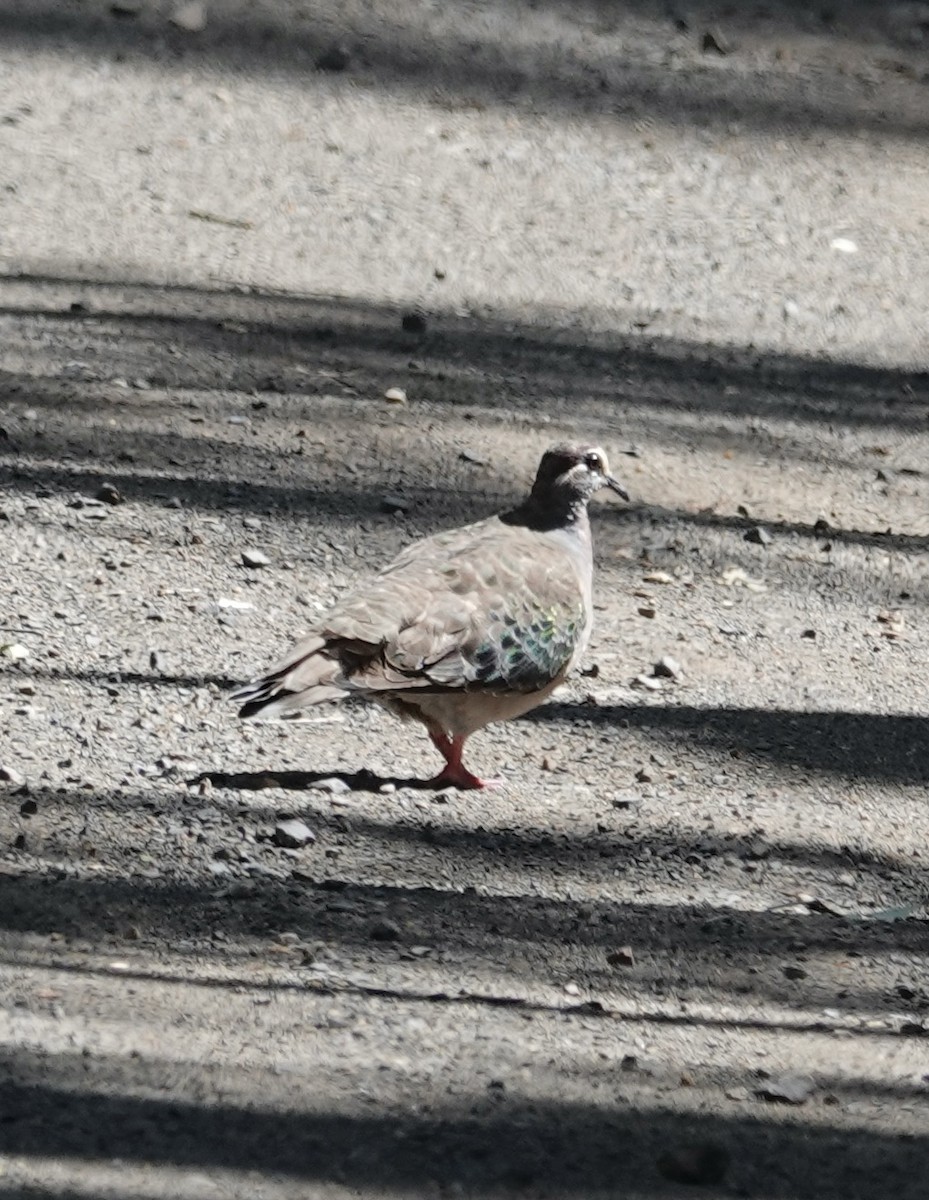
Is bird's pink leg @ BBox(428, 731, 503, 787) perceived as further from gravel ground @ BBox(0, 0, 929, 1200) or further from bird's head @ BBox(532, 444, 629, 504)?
bird's head @ BBox(532, 444, 629, 504)

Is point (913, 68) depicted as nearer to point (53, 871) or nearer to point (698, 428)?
point (698, 428)

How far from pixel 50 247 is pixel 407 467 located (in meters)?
2.37

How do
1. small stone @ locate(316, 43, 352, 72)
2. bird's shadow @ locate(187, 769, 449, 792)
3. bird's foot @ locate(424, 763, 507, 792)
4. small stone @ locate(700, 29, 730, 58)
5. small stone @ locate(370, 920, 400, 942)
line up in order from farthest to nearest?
small stone @ locate(700, 29, 730, 58), small stone @ locate(316, 43, 352, 72), bird's foot @ locate(424, 763, 507, 792), bird's shadow @ locate(187, 769, 449, 792), small stone @ locate(370, 920, 400, 942)

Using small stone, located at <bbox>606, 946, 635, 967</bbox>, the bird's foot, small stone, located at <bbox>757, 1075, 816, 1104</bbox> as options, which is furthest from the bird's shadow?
small stone, located at <bbox>757, 1075, 816, 1104</bbox>

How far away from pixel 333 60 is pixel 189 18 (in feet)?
2.57

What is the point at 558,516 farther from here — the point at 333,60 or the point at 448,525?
the point at 333,60

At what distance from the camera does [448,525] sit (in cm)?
781

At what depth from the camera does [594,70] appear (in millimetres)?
11586

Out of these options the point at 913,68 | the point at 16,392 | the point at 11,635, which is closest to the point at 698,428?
the point at 16,392

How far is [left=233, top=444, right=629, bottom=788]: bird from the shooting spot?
18.4ft

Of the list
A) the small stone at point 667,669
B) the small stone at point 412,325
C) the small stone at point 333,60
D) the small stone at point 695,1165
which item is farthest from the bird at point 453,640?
the small stone at point 333,60

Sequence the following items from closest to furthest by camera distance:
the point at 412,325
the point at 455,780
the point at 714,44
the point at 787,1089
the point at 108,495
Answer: the point at 787,1089 < the point at 455,780 < the point at 108,495 < the point at 412,325 < the point at 714,44

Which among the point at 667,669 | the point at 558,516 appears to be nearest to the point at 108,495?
the point at 558,516

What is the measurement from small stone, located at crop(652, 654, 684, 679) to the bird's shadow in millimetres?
1194
